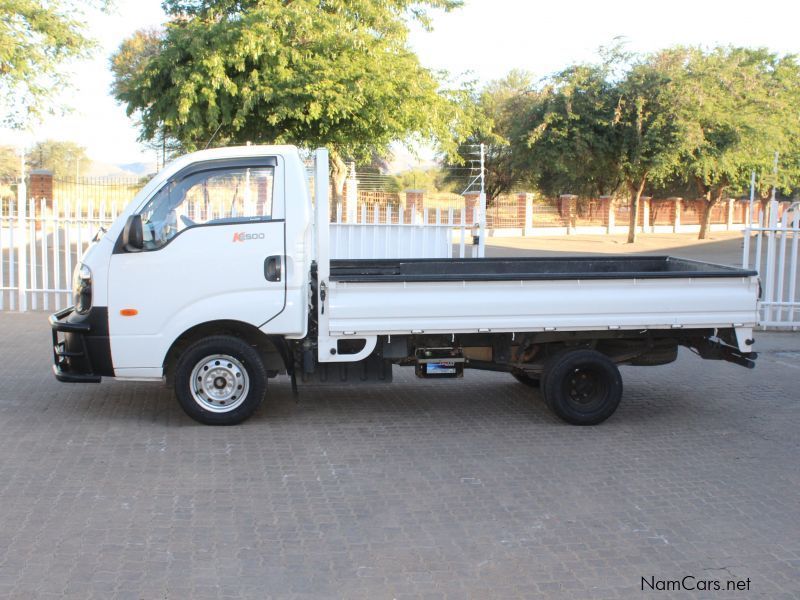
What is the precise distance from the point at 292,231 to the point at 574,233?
121 ft

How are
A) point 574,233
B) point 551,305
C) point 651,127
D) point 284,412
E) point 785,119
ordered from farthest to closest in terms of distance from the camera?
1. point 574,233
2. point 785,119
3. point 651,127
4. point 284,412
5. point 551,305

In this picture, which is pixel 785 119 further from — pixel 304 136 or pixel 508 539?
pixel 508 539

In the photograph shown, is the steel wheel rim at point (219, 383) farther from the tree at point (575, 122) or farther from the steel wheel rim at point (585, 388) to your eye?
the tree at point (575, 122)

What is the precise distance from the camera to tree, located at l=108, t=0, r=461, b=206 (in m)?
16.0

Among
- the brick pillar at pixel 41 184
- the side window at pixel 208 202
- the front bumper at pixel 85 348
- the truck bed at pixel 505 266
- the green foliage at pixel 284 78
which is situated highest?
the green foliage at pixel 284 78

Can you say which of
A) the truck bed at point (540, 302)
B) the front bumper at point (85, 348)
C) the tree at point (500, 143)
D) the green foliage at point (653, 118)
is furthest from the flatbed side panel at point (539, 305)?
the tree at point (500, 143)

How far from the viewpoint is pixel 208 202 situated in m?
7.06

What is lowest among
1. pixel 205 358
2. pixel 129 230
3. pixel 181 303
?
pixel 205 358

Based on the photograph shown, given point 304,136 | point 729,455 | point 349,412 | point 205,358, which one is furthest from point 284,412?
point 304,136

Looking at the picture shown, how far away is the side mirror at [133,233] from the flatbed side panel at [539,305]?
161 centimetres

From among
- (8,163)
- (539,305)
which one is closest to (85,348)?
(539,305)

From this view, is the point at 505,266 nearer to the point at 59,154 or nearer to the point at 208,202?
the point at 208,202

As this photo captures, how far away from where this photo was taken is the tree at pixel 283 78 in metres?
16.0

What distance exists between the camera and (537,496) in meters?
5.63
